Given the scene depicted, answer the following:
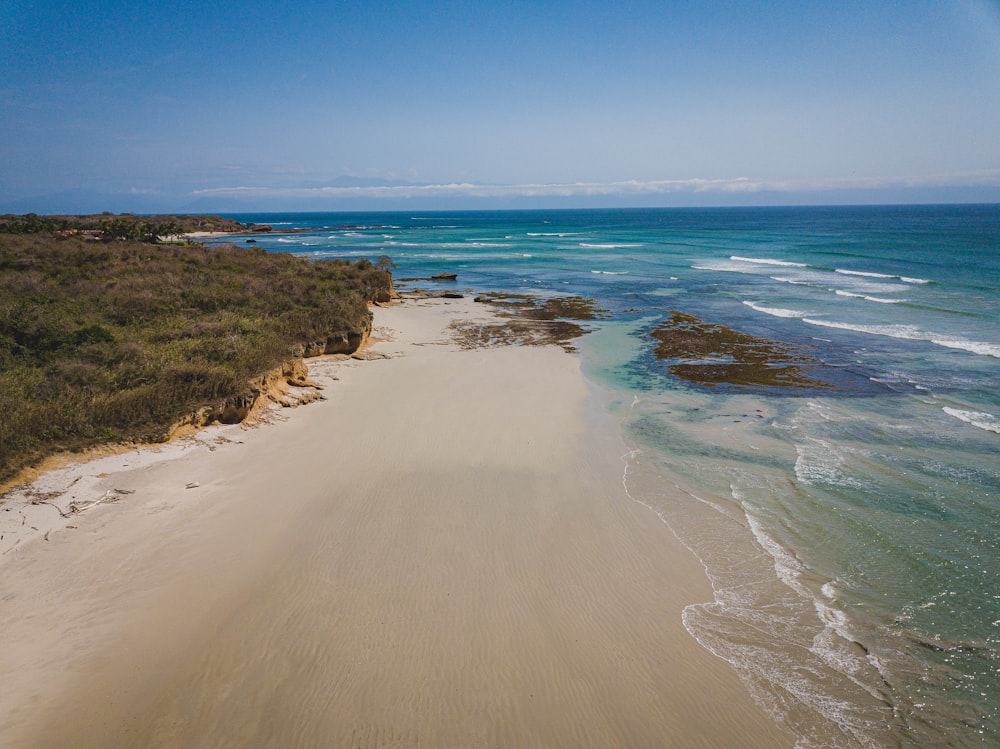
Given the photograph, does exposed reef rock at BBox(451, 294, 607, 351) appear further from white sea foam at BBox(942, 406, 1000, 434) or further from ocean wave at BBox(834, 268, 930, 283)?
ocean wave at BBox(834, 268, 930, 283)

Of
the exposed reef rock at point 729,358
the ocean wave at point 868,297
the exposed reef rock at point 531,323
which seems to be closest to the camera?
the exposed reef rock at point 729,358

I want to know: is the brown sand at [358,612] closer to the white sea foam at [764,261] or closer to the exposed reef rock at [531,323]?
the exposed reef rock at [531,323]

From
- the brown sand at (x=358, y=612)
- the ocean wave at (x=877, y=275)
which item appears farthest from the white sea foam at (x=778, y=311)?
the brown sand at (x=358, y=612)

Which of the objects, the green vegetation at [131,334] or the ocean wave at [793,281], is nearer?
the green vegetation at [131,334]

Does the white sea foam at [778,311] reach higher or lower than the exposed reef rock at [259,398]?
higher

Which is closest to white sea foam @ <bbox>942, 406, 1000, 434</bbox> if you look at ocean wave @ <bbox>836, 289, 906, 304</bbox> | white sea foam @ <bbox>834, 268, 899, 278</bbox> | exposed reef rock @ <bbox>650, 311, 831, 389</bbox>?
exposed reef rock @ <bbox>650, 311, 831, 389</bbox>

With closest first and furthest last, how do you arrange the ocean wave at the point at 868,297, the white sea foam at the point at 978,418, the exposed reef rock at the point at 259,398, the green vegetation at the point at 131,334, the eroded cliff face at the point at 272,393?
the green vegetation at the point at 131,334 < the exposed reef rock at the point at 259,398 < the eroded cliff face at the point at 272,393 < the white sea foam at the point at 978,418 < the ocean wave at the point at 868,297

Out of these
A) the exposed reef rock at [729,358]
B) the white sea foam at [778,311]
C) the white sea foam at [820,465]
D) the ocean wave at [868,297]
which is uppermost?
the ocean wave at [868,297]
